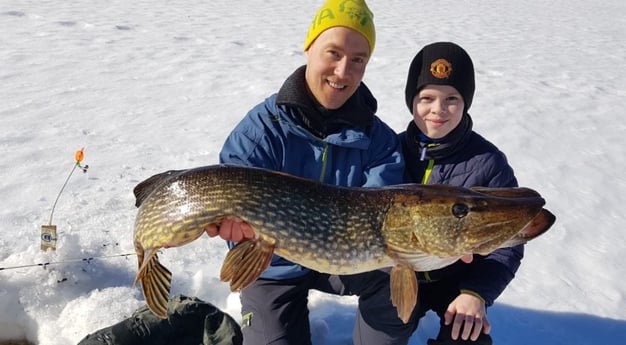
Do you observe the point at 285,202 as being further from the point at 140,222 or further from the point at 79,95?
the point at 79,95

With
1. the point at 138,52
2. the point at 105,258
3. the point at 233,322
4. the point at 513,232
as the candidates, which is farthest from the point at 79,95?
the point at 513,232

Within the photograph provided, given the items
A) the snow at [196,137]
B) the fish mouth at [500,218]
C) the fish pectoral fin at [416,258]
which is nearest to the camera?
the fish mouth at [500,218]

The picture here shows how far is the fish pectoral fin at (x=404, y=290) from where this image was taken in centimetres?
171

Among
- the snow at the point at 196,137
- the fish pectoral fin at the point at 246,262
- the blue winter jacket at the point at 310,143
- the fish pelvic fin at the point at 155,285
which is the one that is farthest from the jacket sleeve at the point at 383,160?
the fish pelvic fin at the point at 155,285

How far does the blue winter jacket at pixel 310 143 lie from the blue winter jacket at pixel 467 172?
0.20 m

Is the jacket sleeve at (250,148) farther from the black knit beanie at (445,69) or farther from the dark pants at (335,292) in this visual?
the black knit beanie at (445,69)

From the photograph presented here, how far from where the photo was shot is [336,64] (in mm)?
2090

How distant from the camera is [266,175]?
5.59ft

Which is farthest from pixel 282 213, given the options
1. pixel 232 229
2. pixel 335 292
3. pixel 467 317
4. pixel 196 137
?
pixel 196 137

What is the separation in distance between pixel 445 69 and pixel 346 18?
0.53 metres

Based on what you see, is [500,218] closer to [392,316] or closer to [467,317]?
[467,317]

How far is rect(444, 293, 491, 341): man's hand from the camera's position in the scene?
6.69 feet

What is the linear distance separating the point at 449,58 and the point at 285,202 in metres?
1.11

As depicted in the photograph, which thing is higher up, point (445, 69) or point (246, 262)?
point (445, 69)
